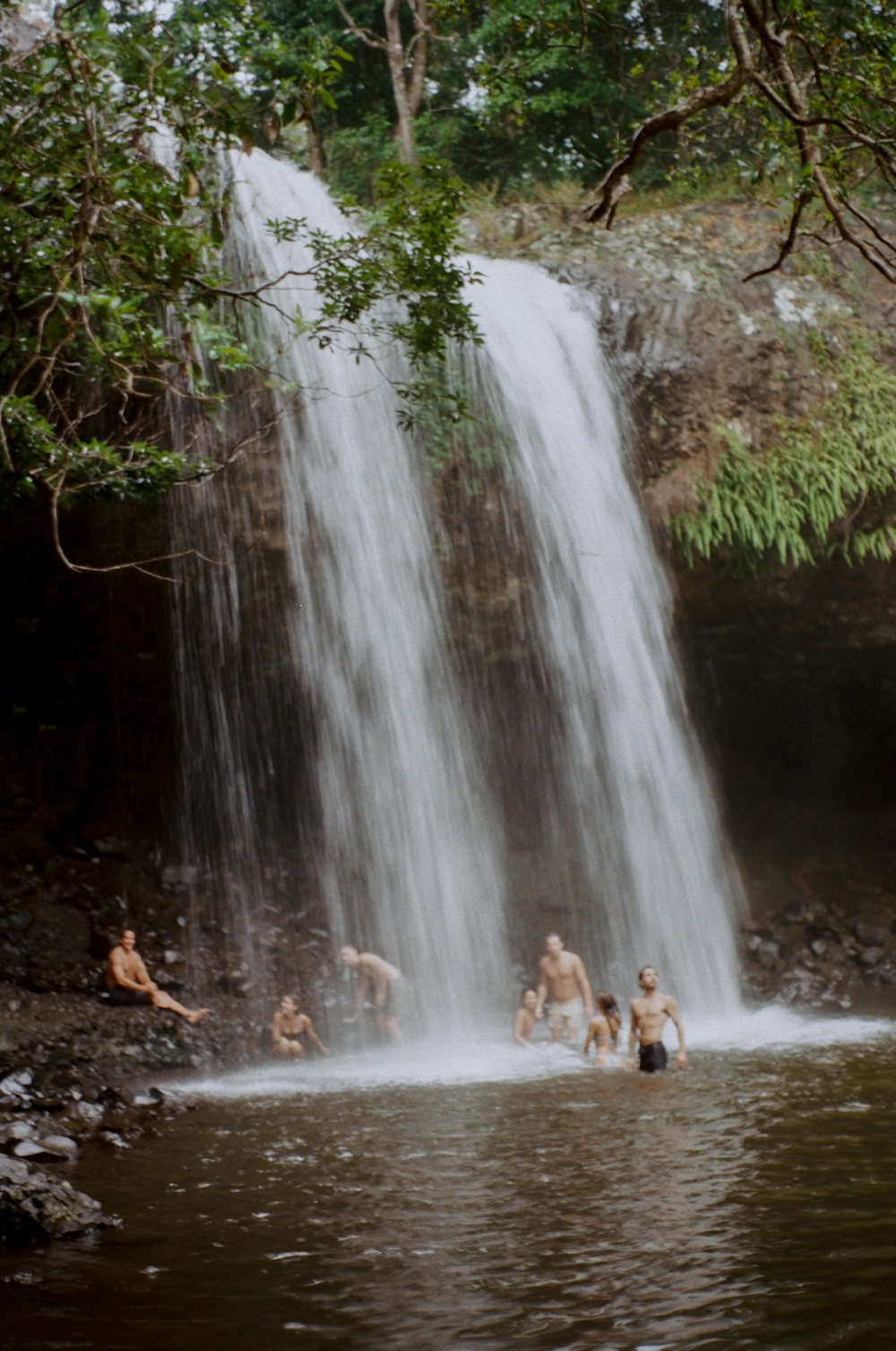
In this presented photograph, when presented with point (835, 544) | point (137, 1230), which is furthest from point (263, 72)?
point (835, 544)

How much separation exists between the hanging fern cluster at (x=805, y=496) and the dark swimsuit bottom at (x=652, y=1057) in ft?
20.2

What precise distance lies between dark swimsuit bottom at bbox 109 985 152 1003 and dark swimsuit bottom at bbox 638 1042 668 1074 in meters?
4.76

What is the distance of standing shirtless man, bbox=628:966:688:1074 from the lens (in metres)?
8.45

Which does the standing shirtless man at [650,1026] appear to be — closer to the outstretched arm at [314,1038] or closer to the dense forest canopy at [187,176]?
the outstretched arm at [314,1038]

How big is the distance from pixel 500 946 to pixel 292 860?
285cm

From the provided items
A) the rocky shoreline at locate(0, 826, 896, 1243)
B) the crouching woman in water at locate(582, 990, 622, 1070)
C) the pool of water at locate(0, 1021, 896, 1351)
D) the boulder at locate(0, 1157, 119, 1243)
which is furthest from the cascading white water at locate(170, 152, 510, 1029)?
the boulder at locate(0, 1157, 119, 1243)

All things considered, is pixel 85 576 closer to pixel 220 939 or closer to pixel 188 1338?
pixel 220 939

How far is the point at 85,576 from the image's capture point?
12.4m

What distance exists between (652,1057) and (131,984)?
502 centimetres

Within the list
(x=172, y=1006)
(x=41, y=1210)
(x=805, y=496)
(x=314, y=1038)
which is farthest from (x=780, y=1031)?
(x=41, y=1210)

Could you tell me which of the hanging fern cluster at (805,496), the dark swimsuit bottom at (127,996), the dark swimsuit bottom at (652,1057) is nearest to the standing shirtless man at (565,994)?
the dark swimsuit bottom at (652,1057)

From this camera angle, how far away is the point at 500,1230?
4.18m

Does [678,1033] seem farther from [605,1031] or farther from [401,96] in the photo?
[401,96]

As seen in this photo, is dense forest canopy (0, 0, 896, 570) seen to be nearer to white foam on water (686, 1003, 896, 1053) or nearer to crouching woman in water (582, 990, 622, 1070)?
crouching woman in water (582, 990, 622, 1070)
